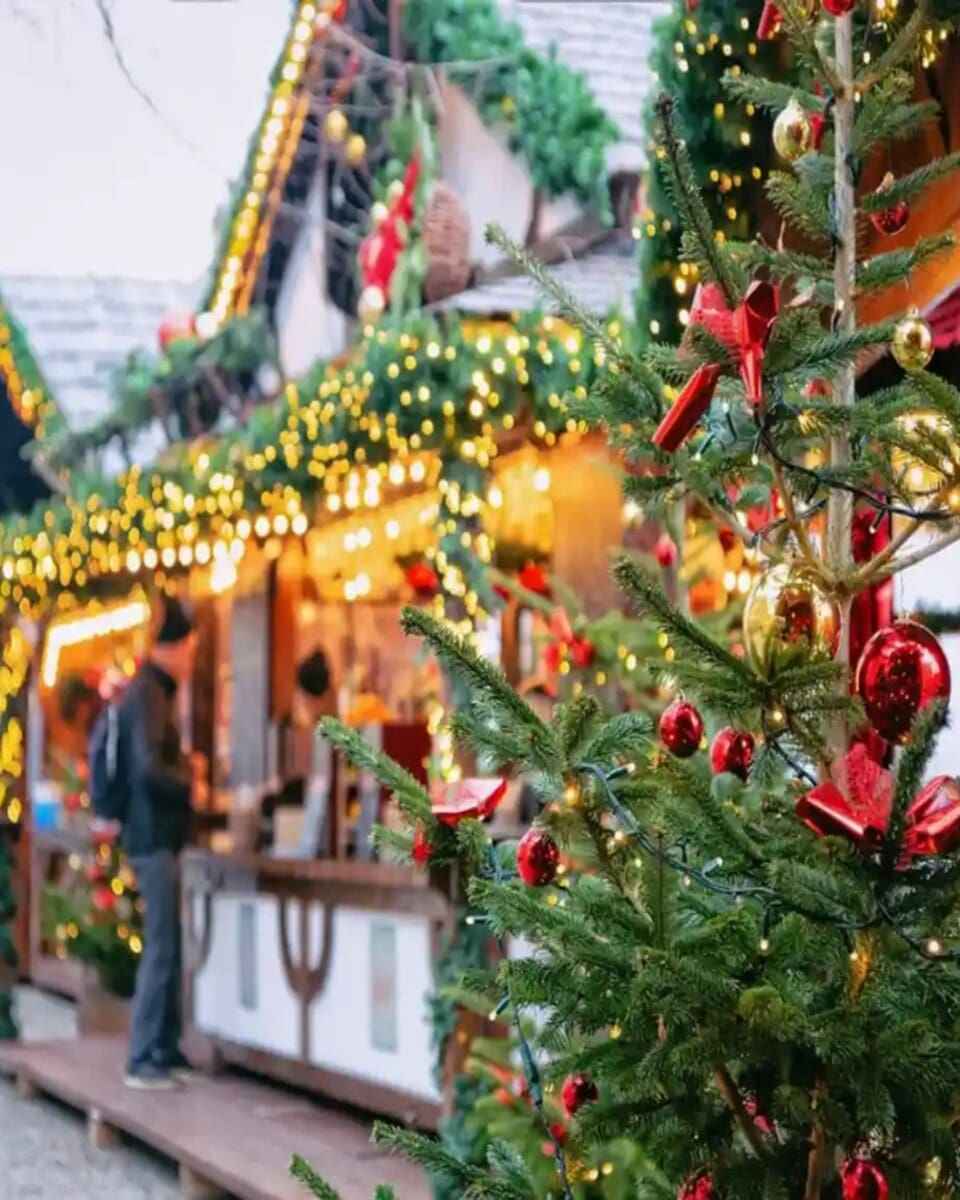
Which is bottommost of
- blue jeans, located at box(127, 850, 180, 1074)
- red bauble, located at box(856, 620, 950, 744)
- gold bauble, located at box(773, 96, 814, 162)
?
blue jeans, located at box(127, 850, 180, 1074)

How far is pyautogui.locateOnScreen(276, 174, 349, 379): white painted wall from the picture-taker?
9.66 meters

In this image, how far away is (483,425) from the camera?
689cm

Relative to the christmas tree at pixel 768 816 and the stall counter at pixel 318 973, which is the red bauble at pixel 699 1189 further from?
the stall counter at pixel 318 973

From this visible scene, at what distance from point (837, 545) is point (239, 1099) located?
6.06 metres

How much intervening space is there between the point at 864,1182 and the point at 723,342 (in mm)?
1144

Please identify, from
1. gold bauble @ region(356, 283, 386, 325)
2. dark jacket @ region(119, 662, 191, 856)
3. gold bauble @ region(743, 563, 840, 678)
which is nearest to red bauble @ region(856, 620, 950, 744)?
gold bauble @ region(743, 563, 840, 678)

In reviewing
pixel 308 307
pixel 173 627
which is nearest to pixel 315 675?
pixel 173 627

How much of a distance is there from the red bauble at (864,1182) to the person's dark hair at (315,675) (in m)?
9.27

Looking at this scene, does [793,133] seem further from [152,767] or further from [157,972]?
[157,972]

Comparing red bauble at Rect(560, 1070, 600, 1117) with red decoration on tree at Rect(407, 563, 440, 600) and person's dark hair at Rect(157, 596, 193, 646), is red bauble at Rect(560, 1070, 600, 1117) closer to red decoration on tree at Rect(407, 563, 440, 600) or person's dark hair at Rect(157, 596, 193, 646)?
red decoration on tree at Rect(407, 563, 440, 600)

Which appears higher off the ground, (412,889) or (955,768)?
(955,768)

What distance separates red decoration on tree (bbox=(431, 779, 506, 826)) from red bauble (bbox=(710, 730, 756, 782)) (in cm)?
39

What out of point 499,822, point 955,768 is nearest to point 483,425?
point 499,822

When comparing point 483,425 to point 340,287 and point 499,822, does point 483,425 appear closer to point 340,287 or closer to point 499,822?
point 499,822
